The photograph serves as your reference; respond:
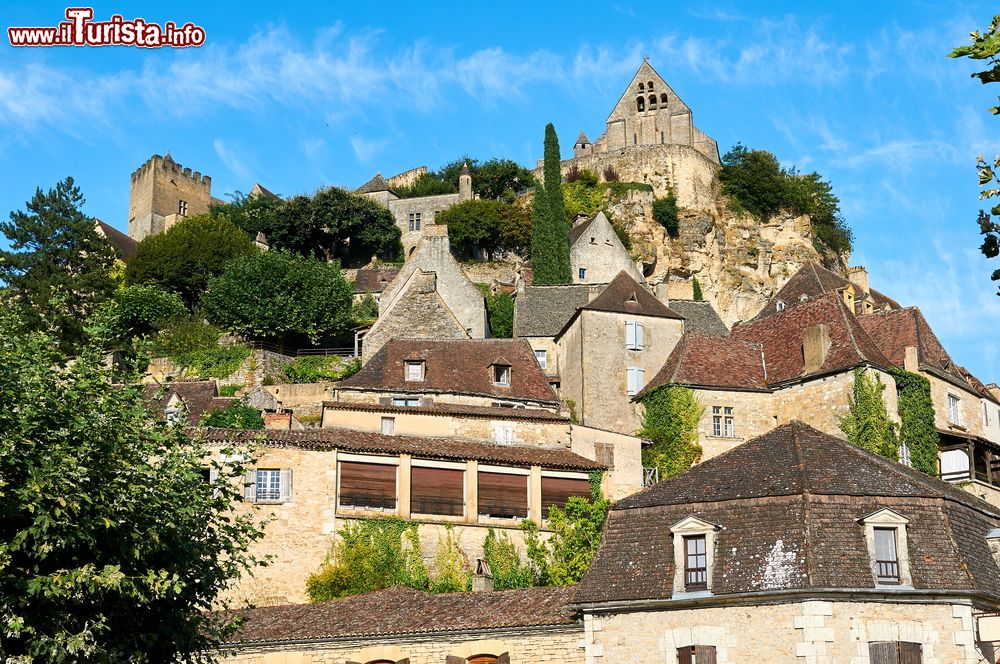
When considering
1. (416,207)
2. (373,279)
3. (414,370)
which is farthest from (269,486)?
(416,207)

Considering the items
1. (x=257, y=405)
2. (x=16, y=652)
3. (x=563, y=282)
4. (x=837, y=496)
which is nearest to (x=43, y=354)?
(x=16, y=652)

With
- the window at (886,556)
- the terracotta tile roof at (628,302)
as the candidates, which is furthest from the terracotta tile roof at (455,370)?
the window at (886,556)

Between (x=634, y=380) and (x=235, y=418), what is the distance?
1555 centimetres

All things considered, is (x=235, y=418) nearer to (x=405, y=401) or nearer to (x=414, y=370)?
(x=405, y=401)

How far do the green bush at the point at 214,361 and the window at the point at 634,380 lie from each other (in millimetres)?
16818

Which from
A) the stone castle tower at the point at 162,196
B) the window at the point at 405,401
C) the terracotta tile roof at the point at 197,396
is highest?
the stone castle tower at the point at 162,196

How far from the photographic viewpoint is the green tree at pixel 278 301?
58.7 meters

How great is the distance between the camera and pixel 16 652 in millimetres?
18266

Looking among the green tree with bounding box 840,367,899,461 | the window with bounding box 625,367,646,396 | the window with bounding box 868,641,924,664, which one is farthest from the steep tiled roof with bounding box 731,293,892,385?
the window with bounding box 868,641,924,664

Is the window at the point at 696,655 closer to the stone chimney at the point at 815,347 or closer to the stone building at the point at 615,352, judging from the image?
the stone chimney at the point at 815,347

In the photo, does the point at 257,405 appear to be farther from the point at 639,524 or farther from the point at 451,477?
the point at 639,524

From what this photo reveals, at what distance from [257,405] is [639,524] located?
25640mm

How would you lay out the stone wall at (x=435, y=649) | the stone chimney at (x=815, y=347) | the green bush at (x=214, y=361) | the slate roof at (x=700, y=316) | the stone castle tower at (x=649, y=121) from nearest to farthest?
1. the stone wall at (x=435, y=649)
2. the stone chimney at (x=815, y=347)
3. the green bush at (x=214, y=361)
4. the slate roof at (x=700, y=316)
5. the stone castle tower at (x=649, y=121)

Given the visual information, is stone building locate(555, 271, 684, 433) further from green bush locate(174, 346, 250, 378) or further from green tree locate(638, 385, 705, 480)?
green bush locate(174, 346, 250, 378)
